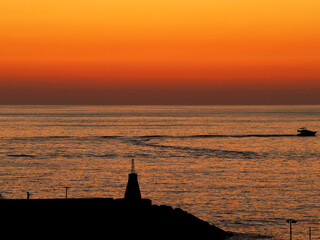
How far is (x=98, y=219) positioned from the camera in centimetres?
3438

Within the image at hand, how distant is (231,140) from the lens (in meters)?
138

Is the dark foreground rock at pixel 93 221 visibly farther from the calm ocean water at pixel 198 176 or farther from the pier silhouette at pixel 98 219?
the calm ocean water at pixel 198 176

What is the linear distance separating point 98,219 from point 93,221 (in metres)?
0.40

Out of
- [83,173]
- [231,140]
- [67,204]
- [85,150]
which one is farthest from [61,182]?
[231,140]

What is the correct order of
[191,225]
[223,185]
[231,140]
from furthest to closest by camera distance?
[231,140]
[223,185]
[191,225]

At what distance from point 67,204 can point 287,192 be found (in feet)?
104

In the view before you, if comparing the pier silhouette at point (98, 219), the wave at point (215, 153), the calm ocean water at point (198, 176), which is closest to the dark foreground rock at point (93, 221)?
the pier silhouette at point (98, 219)

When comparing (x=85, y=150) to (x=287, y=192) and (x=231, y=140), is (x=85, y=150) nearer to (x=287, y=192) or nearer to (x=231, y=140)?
(x=231, y=140)

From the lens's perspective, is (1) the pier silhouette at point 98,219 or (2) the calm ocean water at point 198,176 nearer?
(1) the pier silhouette at point 98,219

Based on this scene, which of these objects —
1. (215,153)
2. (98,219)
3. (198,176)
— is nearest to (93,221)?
(98,219)

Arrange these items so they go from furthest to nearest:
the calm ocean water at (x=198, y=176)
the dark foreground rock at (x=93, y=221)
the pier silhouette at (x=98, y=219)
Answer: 1. the calm ocean water at (x=198, y=176)
2. the pier silhouette at (x=98, y=219)
3. the dark foreground rock at (x=93, y=221)

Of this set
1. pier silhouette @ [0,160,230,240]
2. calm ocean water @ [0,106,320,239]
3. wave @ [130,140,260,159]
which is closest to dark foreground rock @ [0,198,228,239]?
pier silhouette @ [0,160,230,240]

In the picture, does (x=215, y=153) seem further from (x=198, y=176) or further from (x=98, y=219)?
(x=98, y=219)

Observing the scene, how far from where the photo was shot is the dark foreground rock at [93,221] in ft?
108
